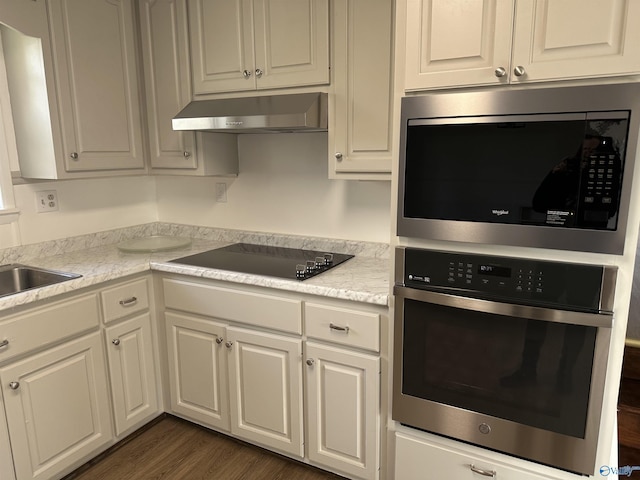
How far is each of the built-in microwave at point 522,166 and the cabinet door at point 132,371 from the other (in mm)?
1457

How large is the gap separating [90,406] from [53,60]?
158 cm

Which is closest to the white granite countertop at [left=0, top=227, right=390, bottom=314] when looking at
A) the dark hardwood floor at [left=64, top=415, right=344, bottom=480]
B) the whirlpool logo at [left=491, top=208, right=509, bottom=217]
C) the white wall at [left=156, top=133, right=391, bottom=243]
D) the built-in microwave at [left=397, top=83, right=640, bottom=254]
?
the white wall at [left=156, top=133, right=391, bottom=243]

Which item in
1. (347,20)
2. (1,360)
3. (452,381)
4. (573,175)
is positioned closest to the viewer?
(573,175)

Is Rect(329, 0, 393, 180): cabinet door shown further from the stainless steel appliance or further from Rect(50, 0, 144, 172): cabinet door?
Rect(50, 0, 144, 172): cabinet door

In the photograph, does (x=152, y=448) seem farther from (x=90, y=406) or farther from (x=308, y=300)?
(x=308, y=300)

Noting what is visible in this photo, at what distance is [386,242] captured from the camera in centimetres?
227

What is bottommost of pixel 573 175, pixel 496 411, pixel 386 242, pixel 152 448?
pixel 152 448

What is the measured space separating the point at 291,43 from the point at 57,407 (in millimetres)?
1857

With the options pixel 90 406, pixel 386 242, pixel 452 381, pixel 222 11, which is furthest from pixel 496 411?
pixel 222 11

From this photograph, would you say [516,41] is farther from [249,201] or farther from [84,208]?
[84,208]

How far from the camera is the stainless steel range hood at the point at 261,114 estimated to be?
6.16 feet

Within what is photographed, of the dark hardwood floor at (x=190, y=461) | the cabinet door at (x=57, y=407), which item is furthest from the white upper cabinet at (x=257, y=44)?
the dark hardwood floor at (x=190, y=461)

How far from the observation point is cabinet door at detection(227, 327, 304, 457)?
1.98 meters

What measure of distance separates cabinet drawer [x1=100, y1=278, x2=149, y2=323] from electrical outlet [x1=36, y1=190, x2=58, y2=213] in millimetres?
668
